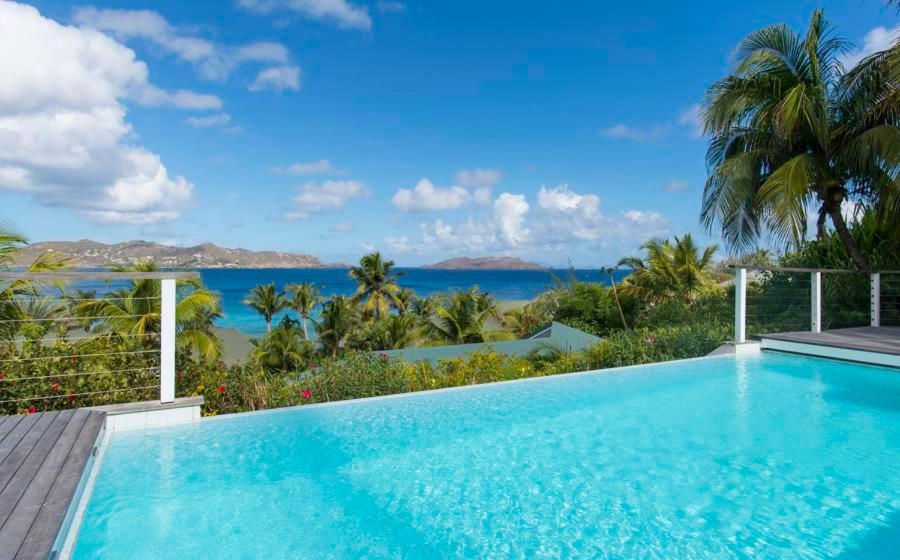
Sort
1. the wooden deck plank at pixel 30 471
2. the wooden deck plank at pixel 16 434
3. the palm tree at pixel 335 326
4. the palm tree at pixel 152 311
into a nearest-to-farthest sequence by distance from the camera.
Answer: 1. the wooden deck plank at pixel 30 471
2. the wooden deck plank at pixel 16 434
3. the palm tree at pixel 152 311
4. the palm tree at pixel 335 326

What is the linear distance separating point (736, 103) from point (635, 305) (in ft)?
25.3

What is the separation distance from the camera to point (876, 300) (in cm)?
858

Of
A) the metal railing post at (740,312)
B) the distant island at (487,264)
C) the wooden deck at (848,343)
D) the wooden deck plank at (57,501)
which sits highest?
the distant island at (487,264)

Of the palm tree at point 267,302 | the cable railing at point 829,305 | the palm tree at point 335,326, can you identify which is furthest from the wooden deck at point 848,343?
the palm tree at point 267,302

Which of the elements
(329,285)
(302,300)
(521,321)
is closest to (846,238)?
(521,321)

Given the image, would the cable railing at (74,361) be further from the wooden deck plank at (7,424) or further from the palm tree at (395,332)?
the palm tree at (395,332)

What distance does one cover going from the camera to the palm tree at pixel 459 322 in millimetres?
17625

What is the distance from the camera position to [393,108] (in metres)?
23.9

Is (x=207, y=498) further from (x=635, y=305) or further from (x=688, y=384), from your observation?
(x=635, y=305)

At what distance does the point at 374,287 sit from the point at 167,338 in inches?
946

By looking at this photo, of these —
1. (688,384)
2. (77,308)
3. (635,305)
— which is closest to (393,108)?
(635,305)

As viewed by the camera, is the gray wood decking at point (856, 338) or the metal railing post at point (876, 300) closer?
Answer: the gray wood decking at point (856, 338)

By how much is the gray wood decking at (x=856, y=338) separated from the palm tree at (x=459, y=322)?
34.0ft

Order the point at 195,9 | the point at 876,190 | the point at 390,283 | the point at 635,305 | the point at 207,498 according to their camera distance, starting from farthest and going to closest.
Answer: the point at 390,283
the point at 635,305
the point at 195,9
the point at 876,190
the point at 207,498
